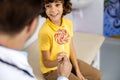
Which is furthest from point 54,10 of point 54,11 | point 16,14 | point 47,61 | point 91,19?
point 91,19

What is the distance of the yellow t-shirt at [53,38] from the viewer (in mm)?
1420

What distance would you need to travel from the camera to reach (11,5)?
705 mm

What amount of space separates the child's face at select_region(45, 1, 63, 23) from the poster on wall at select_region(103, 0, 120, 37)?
115cm

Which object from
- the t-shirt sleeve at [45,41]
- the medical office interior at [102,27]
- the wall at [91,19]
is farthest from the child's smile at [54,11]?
the wall at [91,19]

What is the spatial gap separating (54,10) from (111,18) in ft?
4.11

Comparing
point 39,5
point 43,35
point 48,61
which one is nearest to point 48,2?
point 43,35

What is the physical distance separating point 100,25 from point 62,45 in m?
1.17

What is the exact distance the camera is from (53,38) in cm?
143

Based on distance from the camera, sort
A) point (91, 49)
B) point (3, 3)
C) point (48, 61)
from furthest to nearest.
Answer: point (91, 49)
point (48, 61)
point (3, 3)

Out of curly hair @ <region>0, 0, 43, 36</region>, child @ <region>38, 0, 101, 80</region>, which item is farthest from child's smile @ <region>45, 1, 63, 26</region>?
curly hair @ <region>0, 0, 43, 36</region>

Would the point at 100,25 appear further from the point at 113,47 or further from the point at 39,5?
the point at 39,5

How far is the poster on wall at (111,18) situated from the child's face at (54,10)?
1.15 metres

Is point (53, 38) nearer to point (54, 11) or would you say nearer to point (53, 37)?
point (53, 37)

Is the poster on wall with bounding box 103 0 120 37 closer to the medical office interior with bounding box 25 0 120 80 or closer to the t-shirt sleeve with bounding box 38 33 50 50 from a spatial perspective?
the medical office interior with bounding box 25 0 120 80
